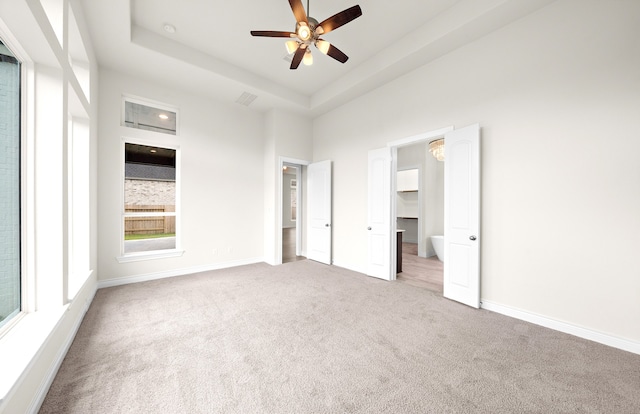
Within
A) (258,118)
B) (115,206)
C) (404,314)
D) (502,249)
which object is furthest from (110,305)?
(502,249)

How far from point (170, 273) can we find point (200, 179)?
176cm

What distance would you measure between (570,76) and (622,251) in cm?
175

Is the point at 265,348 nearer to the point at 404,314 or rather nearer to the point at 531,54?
the point at 404,314

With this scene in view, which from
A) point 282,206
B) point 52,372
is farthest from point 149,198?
point 52,372

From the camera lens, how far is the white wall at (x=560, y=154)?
214cm

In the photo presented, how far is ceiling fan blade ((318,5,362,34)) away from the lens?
7.40ft

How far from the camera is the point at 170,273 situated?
418cm

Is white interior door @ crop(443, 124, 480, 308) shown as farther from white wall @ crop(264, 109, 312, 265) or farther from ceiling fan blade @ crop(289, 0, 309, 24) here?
white wall @ crop(264, 109, 312, 265)

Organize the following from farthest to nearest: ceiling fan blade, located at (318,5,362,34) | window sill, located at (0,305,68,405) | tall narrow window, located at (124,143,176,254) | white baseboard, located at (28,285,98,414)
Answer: tall narrow window, located at (124,143,176,254) < ceiling fan blade, located at (318,5,362,34) < white baseboard, located at (28,285,98,414) < window sill, located at (0,305,68,405)

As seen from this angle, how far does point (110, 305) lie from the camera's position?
9.67ft

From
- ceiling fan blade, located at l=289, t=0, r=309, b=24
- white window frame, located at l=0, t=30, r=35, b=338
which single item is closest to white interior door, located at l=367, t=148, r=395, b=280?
ceiling fan blade, located at l=289, t=0, r=309, b=24

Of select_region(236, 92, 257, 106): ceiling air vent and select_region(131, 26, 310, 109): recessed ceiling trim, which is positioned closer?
select_region(131, 26, 310, 109): recessed ceiling trim

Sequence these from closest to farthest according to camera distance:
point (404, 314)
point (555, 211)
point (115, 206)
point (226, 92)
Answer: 1. point (555, 211)
2. point (404, 314)
3. point (115, 206)
4. point (226, 92)

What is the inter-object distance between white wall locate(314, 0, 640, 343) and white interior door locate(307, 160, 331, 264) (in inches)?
101
